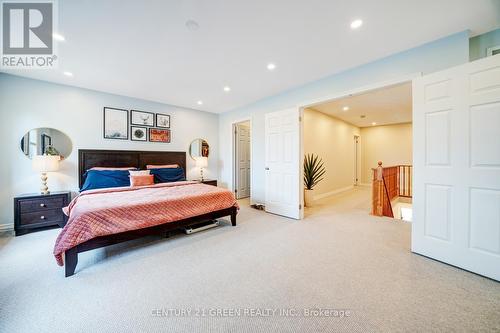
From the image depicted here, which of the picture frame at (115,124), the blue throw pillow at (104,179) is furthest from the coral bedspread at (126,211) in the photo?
the picture frame at (115,124)

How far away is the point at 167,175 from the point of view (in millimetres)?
4277

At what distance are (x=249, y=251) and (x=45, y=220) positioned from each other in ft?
11.1

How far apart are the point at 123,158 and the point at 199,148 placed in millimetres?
1857

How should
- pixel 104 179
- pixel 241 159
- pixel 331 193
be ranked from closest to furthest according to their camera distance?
pixel 104 179 → pixel 241 159 → pixel 331 193

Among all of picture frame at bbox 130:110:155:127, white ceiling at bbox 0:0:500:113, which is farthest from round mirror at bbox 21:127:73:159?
picture frame at bbox 130:110:155:127

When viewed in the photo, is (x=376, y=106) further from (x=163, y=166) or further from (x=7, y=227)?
(x=7, y=227)

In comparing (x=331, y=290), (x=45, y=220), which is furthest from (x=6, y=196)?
(x=331, y=290)

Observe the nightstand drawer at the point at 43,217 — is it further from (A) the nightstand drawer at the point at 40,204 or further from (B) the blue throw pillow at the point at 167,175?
(B) the blue throw pillow at the point at 167,175

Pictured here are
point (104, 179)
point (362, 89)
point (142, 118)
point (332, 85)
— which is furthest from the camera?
point (142, 118)

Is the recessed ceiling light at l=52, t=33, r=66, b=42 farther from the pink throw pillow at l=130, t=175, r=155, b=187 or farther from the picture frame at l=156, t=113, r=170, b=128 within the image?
the picture frame at l=156, t=113, r=170, b=128

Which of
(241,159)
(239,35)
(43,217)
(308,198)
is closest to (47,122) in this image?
(43,217)

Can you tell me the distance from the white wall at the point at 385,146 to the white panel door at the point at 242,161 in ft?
17.4

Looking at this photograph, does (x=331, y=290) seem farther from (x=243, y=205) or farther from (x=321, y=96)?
(x=243, y=205)

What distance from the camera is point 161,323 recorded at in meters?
1.34
